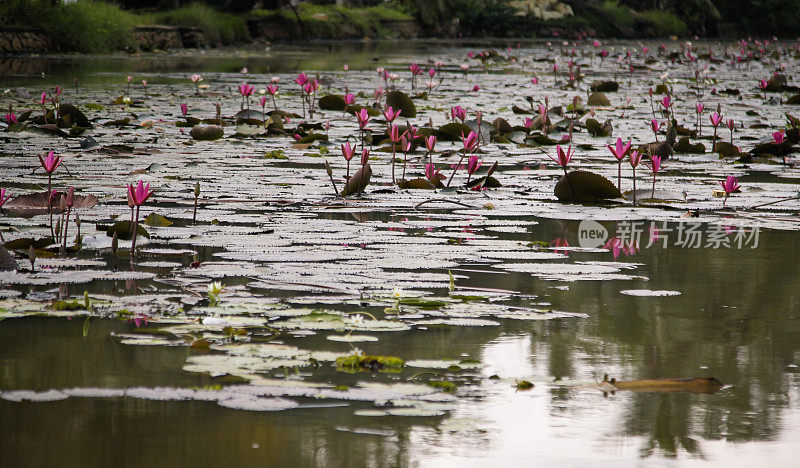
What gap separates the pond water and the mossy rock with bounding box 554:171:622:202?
47mm

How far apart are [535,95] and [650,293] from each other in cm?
774

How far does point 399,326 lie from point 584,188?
1.77m

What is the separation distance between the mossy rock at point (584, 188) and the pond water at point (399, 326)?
5cm

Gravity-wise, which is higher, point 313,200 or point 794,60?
point 794,60

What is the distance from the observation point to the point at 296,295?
6.82ft

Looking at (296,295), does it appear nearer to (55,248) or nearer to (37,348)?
(37,348)

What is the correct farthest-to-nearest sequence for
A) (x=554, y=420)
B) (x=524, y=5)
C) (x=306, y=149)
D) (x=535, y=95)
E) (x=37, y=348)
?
1. (x=524, y=5)
2. (x=535, y=95)
3. (x=306, y=149)
4. (x=37, y=348)
5. (x=554, y=420)

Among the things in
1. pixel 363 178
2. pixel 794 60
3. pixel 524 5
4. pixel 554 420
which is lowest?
pixel 554 420

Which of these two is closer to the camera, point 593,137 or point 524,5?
point 593,137

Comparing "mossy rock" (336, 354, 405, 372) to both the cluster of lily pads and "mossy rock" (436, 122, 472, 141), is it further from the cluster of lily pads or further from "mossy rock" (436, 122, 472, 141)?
"mossy rock" (436, 122, 472, 141)

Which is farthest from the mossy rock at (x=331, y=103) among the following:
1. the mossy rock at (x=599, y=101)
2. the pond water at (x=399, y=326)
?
the pond water at (x=399, y=326)

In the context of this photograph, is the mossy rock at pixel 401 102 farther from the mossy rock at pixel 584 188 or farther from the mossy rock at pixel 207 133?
the mossy rock at pixel 584 188

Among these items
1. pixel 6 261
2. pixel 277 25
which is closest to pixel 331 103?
pixel 6 261

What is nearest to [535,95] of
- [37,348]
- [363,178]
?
[363,178]
